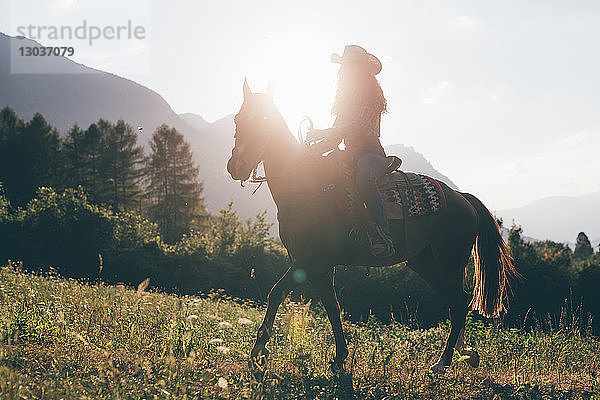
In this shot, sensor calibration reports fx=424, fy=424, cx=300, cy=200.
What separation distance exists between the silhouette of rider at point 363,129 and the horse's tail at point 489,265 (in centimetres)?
203

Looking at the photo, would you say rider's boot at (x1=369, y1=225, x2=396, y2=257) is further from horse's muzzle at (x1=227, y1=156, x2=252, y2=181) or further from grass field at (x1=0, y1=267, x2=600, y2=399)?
horse's muzzle at (x1=227, y1=156, x2=252, y2=181)

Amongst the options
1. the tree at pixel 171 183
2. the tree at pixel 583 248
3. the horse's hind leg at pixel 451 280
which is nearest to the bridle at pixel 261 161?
the horse's hind leg at pixel 451 280

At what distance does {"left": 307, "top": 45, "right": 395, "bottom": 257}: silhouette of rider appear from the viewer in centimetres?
506

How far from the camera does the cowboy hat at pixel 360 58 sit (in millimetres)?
5227

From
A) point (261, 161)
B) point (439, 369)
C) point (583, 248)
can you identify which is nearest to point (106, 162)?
point (261, 161)

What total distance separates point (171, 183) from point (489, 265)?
37899 millimetres

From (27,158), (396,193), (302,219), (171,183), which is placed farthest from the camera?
(171,183)

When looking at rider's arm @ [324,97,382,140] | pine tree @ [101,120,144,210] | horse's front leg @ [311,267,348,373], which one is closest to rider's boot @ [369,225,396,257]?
horse's front leg @ [311,267,348,373]

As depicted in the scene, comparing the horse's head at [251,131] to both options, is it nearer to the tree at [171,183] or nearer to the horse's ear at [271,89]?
the horse's ear at [271,89]

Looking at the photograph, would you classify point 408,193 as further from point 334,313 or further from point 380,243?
point 334,313

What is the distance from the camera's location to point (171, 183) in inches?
1613

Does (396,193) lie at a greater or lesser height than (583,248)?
greater

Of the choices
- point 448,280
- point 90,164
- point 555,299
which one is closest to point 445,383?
point 448,280

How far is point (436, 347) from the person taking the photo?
7.20 metres
